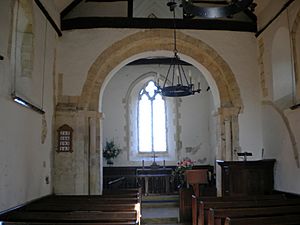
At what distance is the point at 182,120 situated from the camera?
12477 mm

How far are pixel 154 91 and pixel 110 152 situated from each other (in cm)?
438

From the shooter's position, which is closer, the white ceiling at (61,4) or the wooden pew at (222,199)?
the wooden pew at (222,199)

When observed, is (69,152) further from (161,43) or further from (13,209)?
(161,43)

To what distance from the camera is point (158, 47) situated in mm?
8172

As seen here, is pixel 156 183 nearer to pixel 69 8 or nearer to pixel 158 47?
pixel 158 47

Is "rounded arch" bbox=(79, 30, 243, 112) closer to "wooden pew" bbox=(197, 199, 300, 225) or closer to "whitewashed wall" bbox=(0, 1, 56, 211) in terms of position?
"whitewashed wall" bbox=(0, 1, 56, 211)

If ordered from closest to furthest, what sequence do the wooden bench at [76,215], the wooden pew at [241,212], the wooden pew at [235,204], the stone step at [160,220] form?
the wooden bench at [76,215] → the wooden pew at [241,212] → the wooden pew at [235,204] → the stone step at [160,220]

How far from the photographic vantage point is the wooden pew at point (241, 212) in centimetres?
391

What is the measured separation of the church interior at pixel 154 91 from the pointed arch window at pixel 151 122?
291cm

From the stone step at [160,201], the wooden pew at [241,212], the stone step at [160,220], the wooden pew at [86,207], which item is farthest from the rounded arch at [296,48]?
the stone step at [160,201]

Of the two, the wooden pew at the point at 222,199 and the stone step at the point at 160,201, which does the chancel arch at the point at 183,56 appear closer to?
the wooden pew at the point at 222,199

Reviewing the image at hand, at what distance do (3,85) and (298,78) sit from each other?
4.76 meters

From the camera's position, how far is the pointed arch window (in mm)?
12539

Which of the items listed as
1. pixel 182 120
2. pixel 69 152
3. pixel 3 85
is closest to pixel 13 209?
pixel 3 85
